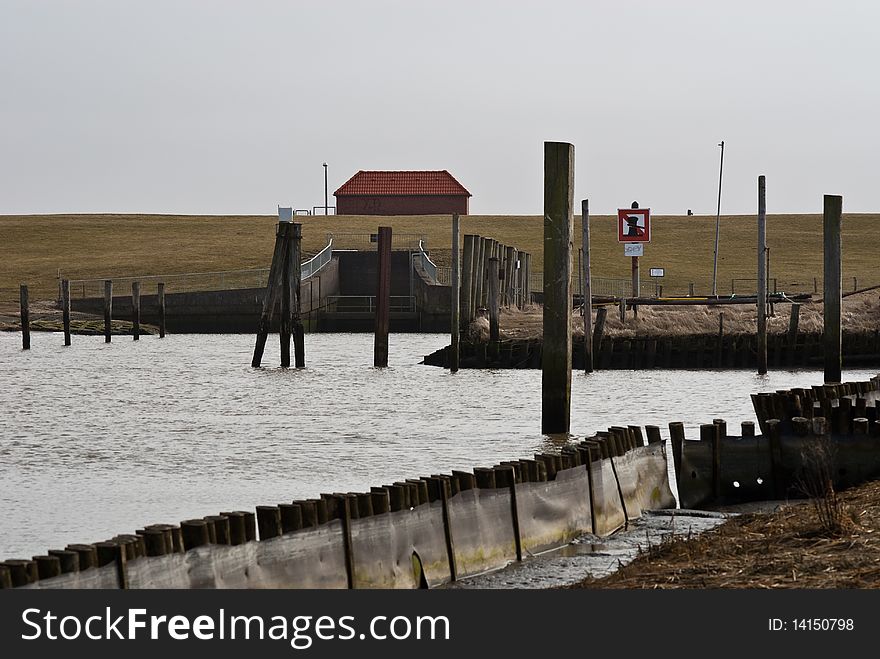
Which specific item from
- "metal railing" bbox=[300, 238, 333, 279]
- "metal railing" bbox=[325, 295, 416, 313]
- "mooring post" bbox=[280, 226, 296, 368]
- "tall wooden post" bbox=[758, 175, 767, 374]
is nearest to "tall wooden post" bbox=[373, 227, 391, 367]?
"mooring post" bbox=[280, 226, 296, 368]

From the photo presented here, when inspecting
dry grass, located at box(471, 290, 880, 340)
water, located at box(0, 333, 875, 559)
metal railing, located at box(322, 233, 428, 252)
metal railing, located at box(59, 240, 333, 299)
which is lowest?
water, located at box(0, 333, 875, 559)

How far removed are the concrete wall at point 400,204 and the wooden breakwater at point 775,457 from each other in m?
107

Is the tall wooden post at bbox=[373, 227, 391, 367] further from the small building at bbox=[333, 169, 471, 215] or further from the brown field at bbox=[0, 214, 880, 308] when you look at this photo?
the small building at bbox=[333, 169, 471, 215]

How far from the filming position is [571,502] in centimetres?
1197

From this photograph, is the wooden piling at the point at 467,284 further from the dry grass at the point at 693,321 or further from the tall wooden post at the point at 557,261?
the tall wooden post at the point at 557,261

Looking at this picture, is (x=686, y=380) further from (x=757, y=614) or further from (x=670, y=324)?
(x=757, y=614)

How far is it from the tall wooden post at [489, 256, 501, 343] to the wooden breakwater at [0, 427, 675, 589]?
23.8 metres

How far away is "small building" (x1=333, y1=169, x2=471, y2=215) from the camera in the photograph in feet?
399

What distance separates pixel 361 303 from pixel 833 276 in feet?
138

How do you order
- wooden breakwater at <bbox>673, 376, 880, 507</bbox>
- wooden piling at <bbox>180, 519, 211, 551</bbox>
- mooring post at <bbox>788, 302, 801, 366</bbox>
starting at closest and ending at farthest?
1. wooden piling at <bbox>180, 519, 211, 551</bbox>
2. wooden breakwater at <bbox>673, 376, 880, 507</bbox>
3. mooring post at <bbox>788, 302, 801, 366</bbox>

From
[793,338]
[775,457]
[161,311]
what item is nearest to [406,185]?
[161,311]

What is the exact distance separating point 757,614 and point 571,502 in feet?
13.7

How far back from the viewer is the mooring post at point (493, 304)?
122 feet

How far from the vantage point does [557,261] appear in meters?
18.6
